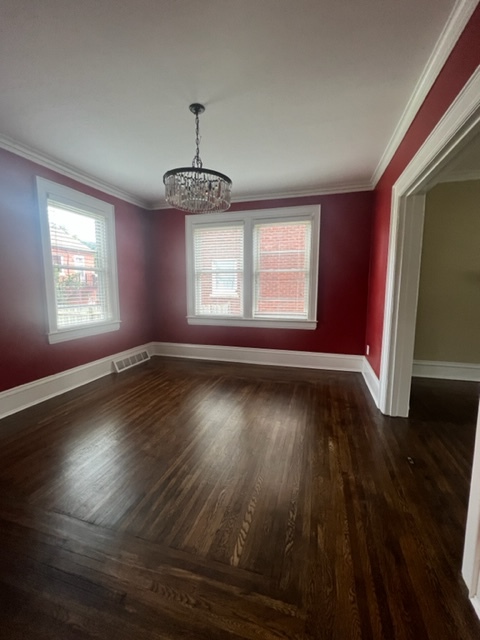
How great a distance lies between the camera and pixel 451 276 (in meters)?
3.80

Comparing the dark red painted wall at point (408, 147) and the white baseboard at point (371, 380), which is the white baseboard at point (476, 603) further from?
the dark red painted wall at point (408, 147)

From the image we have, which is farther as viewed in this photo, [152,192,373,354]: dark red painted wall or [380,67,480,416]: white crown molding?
[152,192,373,354]: dark red painted wall

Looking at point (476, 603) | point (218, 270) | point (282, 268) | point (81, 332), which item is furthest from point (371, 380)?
point (81, 332)

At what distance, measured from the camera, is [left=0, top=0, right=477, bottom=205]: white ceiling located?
147cm

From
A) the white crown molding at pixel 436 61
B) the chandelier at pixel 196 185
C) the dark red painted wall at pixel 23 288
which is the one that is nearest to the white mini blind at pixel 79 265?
the dark red painted wall at pixel 23 288

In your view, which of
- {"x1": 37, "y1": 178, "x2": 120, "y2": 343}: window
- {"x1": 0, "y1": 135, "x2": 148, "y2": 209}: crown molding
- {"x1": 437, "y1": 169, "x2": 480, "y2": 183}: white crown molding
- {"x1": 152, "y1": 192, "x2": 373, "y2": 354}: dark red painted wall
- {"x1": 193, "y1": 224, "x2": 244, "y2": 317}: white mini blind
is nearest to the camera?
{"x1": 0, "y1": 135, "x2": 148, "y2": 209}: crown molding

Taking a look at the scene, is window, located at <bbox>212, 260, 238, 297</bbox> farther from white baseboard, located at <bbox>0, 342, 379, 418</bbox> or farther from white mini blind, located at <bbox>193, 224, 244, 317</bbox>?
white baseboard, located at <bbox>0, 342, 379, 418</bbox>

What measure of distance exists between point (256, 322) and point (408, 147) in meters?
2.92

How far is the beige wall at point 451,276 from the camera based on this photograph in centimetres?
368

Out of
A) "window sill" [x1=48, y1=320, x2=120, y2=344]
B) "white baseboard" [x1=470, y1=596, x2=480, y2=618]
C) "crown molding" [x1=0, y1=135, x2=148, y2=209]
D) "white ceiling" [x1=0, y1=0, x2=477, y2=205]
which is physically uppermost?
"white ceiling" [x1=0, y1=0, x2=477, y2=205]

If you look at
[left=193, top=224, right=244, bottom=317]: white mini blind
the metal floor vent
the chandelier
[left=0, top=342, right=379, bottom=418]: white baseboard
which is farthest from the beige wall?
the metal floor vent

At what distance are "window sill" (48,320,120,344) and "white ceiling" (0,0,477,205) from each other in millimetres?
1985

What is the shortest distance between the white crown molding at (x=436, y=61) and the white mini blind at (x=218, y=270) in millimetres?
2518

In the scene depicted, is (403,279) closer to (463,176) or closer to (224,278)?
(463,176)
